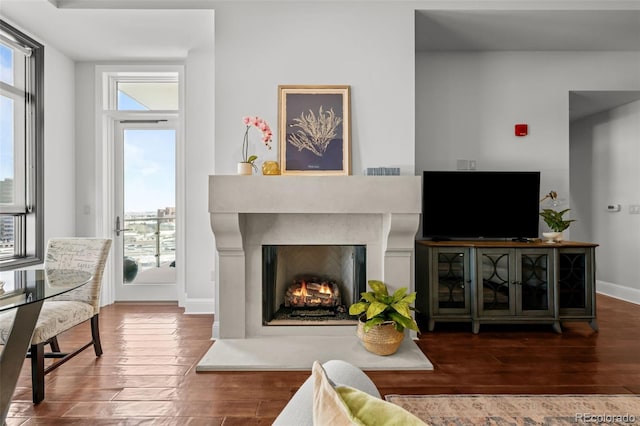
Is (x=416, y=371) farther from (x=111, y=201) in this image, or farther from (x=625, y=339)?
(x=111, y=201)

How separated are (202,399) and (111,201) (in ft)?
9.43

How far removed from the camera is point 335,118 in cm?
308

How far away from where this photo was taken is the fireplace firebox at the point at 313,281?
312 centimetres

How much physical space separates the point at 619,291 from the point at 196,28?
5.42 meters

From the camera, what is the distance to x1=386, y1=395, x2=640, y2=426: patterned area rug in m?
1.85

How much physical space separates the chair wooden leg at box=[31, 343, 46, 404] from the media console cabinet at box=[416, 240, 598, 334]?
2746 millimetres

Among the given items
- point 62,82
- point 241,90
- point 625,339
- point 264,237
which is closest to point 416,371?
point 264,237

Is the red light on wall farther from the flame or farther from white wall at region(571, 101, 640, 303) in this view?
the flame

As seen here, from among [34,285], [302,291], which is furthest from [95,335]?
[302,291]

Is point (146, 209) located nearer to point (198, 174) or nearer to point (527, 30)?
point (198, 174)

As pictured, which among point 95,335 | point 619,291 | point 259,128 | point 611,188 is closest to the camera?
point 95,335

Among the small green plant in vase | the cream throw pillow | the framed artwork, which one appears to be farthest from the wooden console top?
the cream throw pillow

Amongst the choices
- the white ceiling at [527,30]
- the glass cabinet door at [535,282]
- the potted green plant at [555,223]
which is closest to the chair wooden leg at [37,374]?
the glass cabinet door at [535,282]

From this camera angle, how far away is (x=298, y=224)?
305 centimetres
